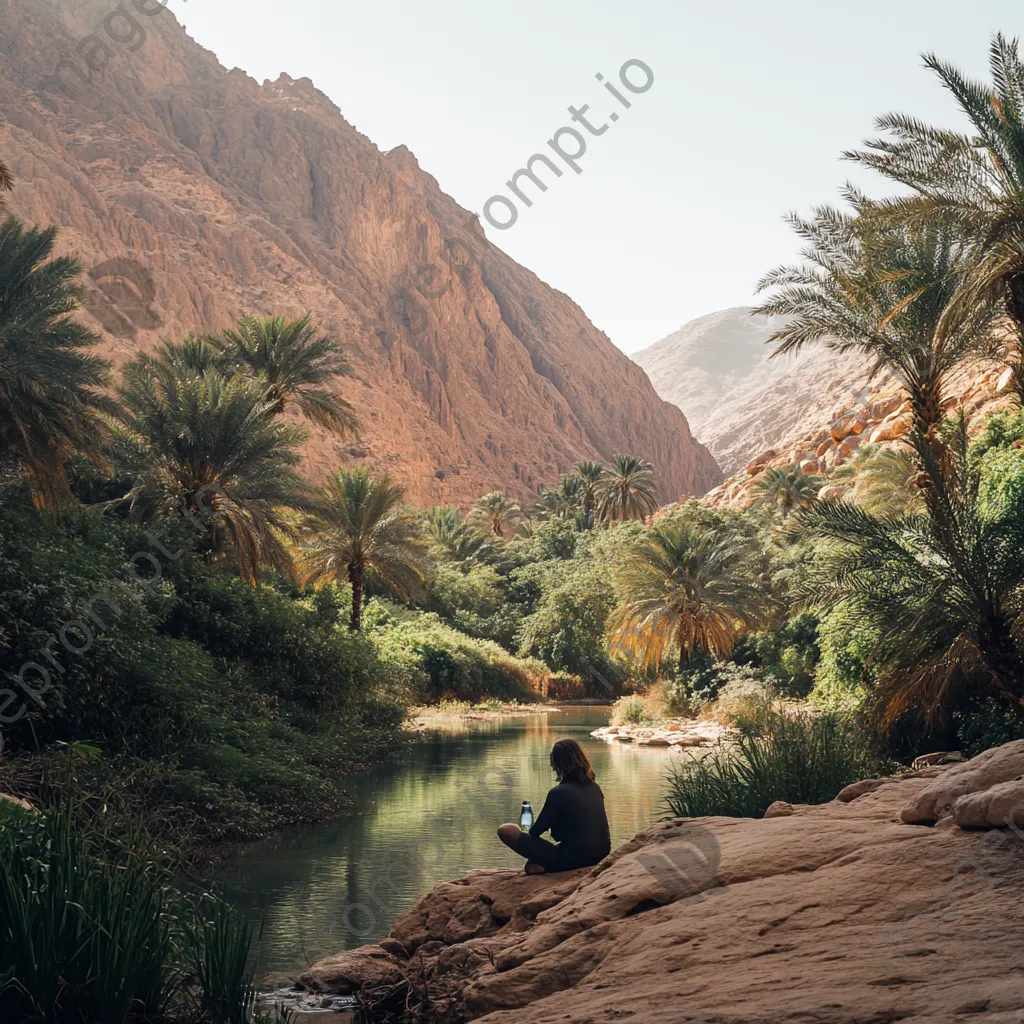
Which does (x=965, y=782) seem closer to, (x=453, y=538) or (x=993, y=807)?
(x=993, y=807)

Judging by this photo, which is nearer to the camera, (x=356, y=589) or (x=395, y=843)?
(x=395, y=843)

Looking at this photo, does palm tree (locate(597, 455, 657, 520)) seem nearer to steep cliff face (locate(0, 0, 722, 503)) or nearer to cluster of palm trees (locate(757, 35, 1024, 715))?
steep cliff face (locate(0, 0, 722, 503))

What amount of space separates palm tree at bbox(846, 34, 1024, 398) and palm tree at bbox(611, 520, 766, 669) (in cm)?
1631

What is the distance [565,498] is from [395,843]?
2146 inches

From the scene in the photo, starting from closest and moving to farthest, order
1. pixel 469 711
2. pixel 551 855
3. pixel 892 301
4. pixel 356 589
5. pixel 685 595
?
pixel 551 855
pixel 892 301
pixel 356 589
pixel 685 595
pixel 469 711

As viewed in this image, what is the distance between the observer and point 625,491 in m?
58.9

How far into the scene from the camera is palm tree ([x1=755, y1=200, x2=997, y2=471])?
47.1ft

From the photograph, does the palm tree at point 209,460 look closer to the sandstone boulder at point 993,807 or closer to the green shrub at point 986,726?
the green shrub at point 986,726

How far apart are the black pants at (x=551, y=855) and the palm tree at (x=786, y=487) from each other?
1616 inches

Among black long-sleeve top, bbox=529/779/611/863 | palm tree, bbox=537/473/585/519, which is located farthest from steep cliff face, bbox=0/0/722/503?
black long-sleeve top, bbox=529/779/611/863

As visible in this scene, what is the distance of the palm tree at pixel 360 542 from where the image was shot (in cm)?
2819

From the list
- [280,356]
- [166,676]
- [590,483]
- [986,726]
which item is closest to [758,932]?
[986,726]

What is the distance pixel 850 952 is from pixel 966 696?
35.1ft

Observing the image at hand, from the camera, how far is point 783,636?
2859 centimetres
